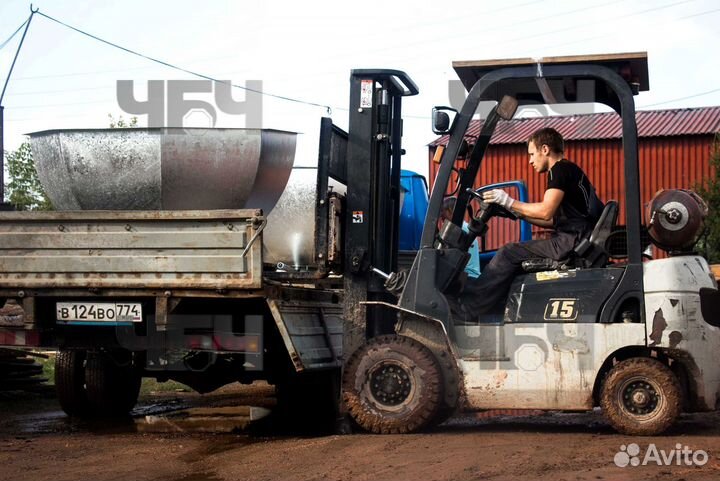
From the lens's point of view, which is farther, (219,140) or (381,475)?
(219,140)

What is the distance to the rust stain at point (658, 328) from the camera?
5.88 m

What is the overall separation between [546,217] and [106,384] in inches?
175

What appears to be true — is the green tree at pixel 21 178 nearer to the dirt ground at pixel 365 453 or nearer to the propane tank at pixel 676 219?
the dirt ground at pixel 365 453

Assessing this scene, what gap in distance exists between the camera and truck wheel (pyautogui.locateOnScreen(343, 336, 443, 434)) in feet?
20.1

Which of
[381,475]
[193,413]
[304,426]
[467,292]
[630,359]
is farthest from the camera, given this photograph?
[193,413]

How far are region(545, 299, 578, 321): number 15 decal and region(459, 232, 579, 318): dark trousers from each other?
320 millimetres

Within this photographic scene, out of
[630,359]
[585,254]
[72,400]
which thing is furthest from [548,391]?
[72,400]

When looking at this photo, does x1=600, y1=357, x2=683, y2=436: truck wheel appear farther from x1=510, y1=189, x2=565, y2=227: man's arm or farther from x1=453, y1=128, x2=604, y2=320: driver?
x1=510, y1=189, x2=565, y2=227: man's arm

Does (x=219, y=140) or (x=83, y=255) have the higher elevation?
(x=219, y=140)

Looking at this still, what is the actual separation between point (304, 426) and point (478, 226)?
2.72 metres

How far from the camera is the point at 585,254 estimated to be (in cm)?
618

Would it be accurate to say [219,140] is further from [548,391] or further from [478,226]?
[548,391]

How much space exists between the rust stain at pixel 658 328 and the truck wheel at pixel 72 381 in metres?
5.13

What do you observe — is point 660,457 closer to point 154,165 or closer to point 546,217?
point 546,217
